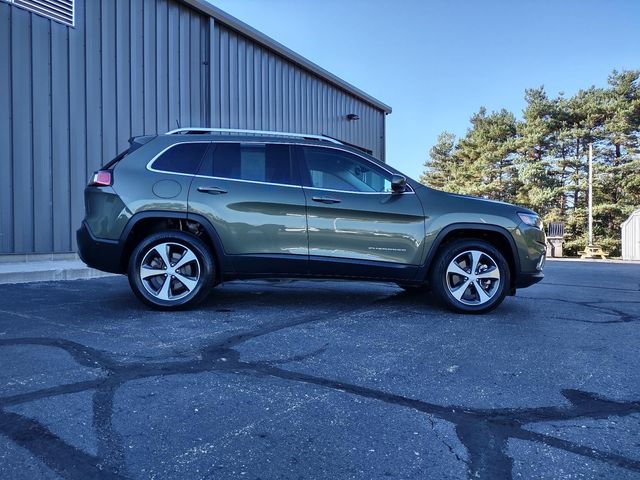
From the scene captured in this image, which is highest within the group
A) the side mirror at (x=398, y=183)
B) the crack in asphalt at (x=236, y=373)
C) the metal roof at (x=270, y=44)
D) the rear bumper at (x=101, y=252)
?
the metal roof at (x=270, y=44)

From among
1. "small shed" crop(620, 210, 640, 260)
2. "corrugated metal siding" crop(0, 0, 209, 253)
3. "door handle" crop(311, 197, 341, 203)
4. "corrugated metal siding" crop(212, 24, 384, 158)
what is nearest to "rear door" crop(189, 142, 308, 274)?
"door handle" crop(311, 197, 341, 203)

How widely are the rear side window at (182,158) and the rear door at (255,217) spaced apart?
125 millimetres

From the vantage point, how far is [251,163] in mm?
4949

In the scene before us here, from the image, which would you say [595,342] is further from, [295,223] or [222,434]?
[222,434]

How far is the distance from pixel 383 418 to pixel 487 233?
10.2 feet

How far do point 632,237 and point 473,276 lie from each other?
24.3 m

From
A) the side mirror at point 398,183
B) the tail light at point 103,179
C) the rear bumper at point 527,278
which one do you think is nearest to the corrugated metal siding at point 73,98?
the tail light at point 103,179

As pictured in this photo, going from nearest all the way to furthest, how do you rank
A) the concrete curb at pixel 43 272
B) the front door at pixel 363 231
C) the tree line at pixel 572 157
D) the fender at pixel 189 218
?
1. the fender at pixel 189 218
2. the front door at pixel 363 231
3. the concrete curb at pixel 43 272
4. the tree line at pixel 572 157

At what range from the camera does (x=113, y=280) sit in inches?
301

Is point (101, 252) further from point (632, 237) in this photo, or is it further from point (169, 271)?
point (632, 237)

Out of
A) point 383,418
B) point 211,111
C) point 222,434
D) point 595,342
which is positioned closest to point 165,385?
point 222,434

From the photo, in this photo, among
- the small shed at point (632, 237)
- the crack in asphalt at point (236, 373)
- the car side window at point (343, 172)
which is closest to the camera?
the crack in asphalt at point (236, 373)

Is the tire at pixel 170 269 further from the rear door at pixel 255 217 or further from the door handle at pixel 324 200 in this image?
the door handle at pixel 324 200

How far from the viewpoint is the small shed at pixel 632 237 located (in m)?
24.1
